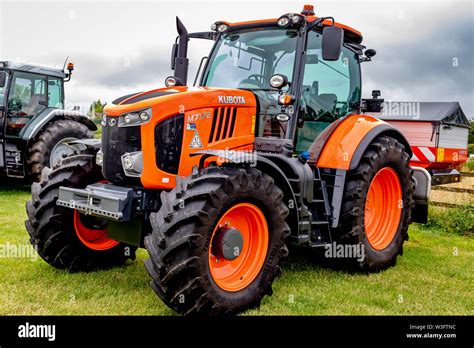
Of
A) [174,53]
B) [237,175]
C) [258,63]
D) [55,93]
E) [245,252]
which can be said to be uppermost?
[174,53]

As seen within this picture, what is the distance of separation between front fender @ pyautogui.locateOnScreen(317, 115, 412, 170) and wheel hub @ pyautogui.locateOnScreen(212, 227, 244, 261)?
1516 millimetres

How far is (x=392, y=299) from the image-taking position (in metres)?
4.57

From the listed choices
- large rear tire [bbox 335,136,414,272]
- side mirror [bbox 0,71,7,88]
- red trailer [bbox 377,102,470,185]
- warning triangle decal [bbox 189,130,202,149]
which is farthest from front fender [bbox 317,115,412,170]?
side mirror [bbox 0,71,7,88]

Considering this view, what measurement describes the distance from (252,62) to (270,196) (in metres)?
1.74

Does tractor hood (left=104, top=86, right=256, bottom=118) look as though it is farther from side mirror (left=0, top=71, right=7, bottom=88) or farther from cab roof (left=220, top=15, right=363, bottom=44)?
side mirror (left=0, top=71, right=7, bottom=88)

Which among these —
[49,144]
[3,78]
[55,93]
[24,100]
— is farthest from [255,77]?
[55,93]

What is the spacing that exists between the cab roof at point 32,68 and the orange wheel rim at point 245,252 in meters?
8.23

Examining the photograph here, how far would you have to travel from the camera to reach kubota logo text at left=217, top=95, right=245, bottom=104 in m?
4.55

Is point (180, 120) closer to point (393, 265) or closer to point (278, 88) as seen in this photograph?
point (278, 88)

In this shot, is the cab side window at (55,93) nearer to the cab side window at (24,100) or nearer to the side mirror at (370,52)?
the cab side window at (24,100)

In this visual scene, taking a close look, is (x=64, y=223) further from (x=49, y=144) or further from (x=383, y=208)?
(x=49, y=144)

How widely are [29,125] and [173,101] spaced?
7.48m

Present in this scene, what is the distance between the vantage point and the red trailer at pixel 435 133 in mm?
7926

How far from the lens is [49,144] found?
34.2ft
